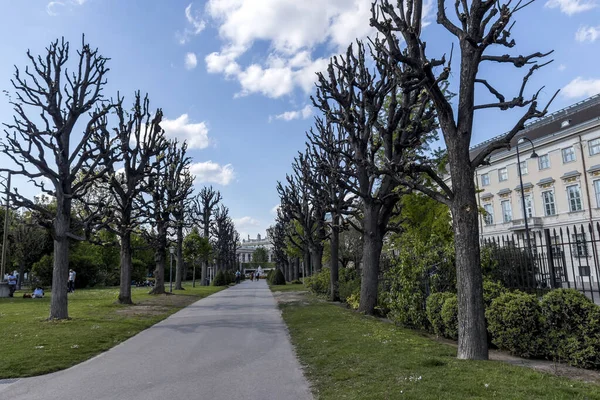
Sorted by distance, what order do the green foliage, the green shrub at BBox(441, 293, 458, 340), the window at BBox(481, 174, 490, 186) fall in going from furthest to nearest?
1. the window at BBox(481, 174, 490, 186)
2. the green foliage
3. the green shrub at BBox(441, 293, 458, 340)

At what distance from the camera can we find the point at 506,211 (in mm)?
52344

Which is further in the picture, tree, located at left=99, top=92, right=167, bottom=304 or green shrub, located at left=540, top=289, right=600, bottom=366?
tree, located at left=99, top=92, right=167, bottom=304

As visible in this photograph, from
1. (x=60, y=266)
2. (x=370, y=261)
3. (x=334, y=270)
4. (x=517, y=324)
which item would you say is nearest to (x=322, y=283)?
(x=334, y=270)

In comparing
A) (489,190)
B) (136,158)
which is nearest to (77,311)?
(136,158)

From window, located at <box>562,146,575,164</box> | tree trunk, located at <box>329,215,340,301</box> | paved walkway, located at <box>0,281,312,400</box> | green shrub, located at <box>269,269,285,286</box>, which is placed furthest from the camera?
green shrub, located at <box>269,269,285,286</box>

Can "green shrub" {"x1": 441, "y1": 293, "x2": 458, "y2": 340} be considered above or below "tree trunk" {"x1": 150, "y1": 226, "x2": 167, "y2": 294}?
below

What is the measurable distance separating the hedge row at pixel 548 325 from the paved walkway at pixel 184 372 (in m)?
3.84

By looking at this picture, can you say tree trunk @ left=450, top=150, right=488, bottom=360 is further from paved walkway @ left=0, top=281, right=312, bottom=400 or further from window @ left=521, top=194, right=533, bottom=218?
window @ left=521, top=194, right=533, bottom=218

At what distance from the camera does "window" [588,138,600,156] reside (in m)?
40.4

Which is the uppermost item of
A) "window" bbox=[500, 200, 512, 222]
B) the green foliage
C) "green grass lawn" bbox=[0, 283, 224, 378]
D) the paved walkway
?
"window" bbox=[500, 200, 512, 222]

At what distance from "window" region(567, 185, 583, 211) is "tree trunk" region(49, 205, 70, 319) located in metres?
44.7

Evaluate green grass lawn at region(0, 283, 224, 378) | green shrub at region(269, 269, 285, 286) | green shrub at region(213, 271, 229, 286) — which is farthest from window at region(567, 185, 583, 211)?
green grass lawn at region(0, 283, 224, 378)

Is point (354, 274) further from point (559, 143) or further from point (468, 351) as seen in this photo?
point (559, 143)

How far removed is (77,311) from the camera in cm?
1703
